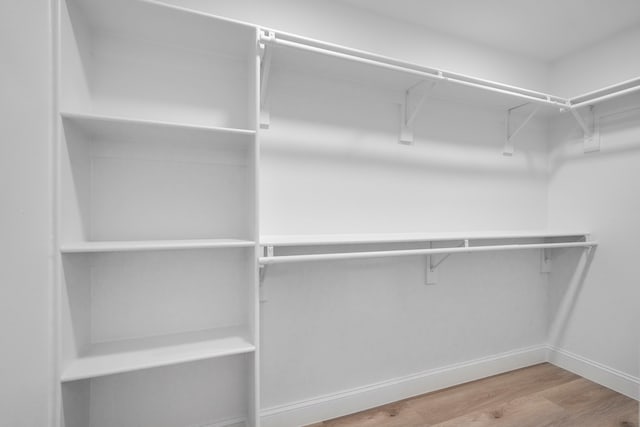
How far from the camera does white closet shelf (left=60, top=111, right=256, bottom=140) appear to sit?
0.96 meters

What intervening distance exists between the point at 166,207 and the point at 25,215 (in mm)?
451

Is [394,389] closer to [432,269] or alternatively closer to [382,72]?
[432,269]

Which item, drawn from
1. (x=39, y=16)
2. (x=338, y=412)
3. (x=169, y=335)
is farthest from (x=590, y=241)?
(x=39, y=16)

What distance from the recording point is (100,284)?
1194mm

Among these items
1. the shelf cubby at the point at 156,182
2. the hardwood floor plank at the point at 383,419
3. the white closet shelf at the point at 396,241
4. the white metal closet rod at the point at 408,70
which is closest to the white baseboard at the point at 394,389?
the hardwood floor plank at the point at 383,419

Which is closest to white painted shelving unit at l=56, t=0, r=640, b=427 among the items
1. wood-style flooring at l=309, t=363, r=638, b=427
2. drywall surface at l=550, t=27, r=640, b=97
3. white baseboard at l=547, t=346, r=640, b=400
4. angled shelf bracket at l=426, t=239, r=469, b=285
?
angled shelf bracket at l=426, t=239, r=469, b=285

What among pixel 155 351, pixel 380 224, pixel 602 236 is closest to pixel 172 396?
pixel 155 351

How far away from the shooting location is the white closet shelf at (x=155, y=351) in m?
0.97

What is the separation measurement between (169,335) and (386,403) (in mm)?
1230

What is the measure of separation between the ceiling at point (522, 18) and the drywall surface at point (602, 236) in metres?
0.47

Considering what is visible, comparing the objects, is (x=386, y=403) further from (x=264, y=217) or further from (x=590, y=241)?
(x=590, y=241)

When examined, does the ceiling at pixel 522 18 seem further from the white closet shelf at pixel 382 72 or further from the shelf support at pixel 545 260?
the shelf support at pixel 545 260

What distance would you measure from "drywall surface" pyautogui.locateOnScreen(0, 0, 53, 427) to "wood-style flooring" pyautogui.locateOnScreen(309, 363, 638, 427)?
47.6 inches

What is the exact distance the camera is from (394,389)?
1.70m
